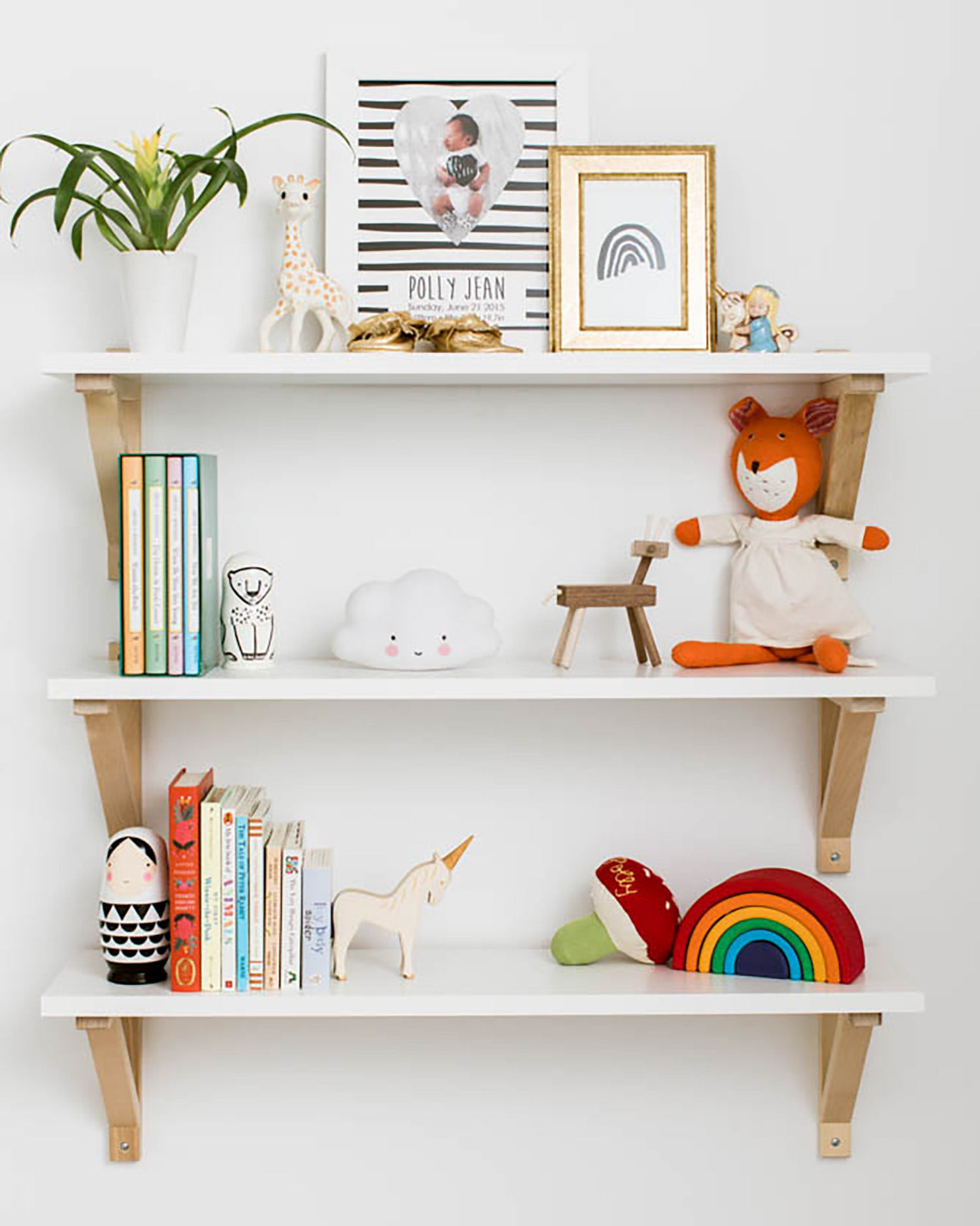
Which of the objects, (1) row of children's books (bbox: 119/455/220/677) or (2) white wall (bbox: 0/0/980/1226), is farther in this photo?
(2) white wall (bbox: 0/0/980/1226)

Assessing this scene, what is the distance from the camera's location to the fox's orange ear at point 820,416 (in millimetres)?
1391

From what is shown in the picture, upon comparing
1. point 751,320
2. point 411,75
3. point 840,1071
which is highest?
point 411,75

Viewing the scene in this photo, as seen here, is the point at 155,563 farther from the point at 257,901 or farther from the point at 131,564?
the point at 257,901

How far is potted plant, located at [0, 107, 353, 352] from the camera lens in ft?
4.38

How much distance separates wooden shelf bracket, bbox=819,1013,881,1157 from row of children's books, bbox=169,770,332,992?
0.53m

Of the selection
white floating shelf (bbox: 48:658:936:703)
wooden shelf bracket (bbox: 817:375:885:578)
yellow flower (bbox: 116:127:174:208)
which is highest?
yellow flower (bbox: 116:127:174:208)

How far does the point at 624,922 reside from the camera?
4.55 ft

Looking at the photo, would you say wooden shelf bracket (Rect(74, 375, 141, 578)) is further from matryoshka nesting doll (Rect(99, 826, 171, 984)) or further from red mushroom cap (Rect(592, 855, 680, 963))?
red mushroom cap (Rect(592, 855, 680, 963))

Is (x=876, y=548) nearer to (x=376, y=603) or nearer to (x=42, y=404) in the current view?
(x=376, y=603)

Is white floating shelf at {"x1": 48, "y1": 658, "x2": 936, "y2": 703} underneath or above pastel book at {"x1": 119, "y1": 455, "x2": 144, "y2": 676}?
underneath

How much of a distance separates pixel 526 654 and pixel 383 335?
1.23 ft

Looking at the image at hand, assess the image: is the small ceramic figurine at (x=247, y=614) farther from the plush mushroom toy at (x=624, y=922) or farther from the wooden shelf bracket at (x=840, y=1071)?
the wooden shelf bracket at (x=840, y=1071)

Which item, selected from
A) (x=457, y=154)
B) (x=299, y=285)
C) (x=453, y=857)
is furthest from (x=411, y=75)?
(x=453, y=857)

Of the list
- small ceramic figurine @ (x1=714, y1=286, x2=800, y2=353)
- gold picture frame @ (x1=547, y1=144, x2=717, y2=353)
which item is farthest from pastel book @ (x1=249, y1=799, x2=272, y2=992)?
small ceramic figurine @ (x1=714, y1=286, x2=800, y2=353)
